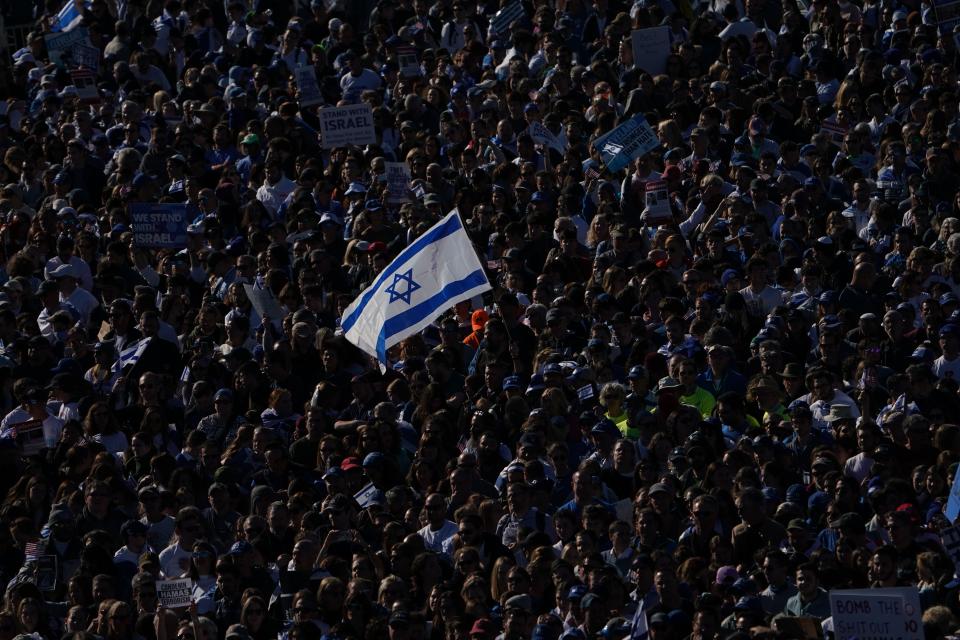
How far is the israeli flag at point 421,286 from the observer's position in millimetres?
17406

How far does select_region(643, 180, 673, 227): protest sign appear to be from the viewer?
787 inches

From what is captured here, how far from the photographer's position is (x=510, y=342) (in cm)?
1831

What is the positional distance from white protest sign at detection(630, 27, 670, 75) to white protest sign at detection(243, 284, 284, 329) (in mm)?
4293

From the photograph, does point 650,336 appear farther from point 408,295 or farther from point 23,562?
point 23,562

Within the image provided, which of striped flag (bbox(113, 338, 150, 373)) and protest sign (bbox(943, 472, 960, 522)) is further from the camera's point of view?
striped flag (bbox(113, 338, 150, 373))

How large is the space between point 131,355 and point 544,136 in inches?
162

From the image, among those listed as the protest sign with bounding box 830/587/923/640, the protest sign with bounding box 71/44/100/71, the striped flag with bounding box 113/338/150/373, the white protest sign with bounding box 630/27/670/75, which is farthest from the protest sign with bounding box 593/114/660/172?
the protest sign with bounding box 71/44/100/71


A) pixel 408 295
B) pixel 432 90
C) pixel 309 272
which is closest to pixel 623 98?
pixel 432 90

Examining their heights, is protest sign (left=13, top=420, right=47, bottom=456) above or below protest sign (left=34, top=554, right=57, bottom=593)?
above

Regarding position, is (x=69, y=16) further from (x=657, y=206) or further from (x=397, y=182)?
(x=657, y=206)

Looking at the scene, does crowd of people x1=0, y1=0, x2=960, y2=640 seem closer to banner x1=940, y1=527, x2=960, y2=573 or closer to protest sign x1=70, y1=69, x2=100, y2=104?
banner x1=940, y1=527, x2=960, y2=573

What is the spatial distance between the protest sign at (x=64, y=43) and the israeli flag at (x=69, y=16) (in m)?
0.50

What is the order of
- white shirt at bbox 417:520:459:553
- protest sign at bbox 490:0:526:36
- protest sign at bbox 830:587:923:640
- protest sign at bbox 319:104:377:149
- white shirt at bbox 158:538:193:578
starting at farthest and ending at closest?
protest sign at bbox 490:0:526:36 < protest sign at bbox 319:104:377:149 < white shirt at bbox 158:538:193:578 < white shirt at bbox 417:520:459:553 < protest sign at bbox 830:587:923:640

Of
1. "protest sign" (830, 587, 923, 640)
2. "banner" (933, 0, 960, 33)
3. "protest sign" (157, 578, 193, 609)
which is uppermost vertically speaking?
"banner" (933, 0, 960, 33)
